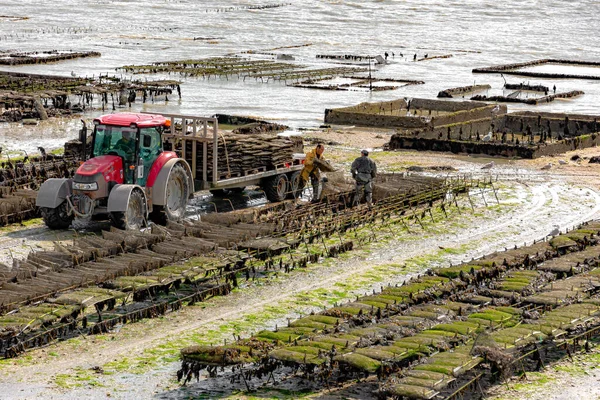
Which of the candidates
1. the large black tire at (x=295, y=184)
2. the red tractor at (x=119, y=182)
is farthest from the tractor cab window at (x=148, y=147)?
the large black tire at (x=295, y=184)

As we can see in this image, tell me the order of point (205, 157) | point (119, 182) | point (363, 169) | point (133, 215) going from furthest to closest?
point (363, 169) → point (205, 157) → point (119, 182) → point (133, 215)

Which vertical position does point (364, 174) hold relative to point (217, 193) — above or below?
above

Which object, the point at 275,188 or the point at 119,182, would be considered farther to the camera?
the point at 275,188

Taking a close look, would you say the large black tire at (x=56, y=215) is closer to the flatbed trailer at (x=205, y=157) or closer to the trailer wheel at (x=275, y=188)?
the flatbed trailer at (x=205, y=157)

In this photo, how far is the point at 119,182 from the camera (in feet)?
71.7

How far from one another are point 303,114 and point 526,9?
245ft

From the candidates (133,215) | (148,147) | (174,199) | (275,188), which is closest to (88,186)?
(133,215)

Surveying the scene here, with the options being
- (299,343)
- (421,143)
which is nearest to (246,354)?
(299,343)

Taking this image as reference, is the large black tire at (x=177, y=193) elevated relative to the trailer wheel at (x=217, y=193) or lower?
elevated

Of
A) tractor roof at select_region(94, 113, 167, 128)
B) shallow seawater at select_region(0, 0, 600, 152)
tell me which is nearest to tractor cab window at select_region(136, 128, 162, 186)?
tractor roof at select_region(94, 113, 167, 128)

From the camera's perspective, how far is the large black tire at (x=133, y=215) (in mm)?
21172

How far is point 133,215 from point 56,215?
1.47 meters

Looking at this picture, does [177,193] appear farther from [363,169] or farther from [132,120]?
[363,169]

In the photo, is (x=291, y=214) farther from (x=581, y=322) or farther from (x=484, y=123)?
(x=484, y=123)
